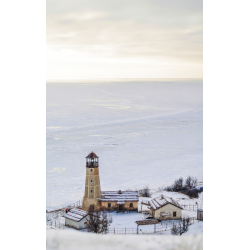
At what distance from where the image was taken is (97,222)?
4.59 metres

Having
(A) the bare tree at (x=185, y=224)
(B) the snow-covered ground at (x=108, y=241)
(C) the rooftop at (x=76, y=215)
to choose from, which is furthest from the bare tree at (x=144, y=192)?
(B) the snow-covered ground at (x=108, y=241)

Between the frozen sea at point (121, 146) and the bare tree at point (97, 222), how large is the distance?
6.14ft

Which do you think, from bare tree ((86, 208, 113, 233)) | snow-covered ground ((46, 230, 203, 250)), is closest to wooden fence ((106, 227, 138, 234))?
bare tree ((86, 208, 113, 233))

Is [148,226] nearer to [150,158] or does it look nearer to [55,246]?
[55,246]

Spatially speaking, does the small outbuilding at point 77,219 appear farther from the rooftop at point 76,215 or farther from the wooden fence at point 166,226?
the wooden fence at point 166,226

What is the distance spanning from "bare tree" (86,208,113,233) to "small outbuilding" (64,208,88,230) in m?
0.09

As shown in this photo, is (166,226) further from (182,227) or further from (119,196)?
(119,196)

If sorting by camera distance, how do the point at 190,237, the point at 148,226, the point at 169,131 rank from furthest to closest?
the point at 169,131
the point at 148,226
the point at 190,237

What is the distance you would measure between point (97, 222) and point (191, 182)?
4.51 metres
